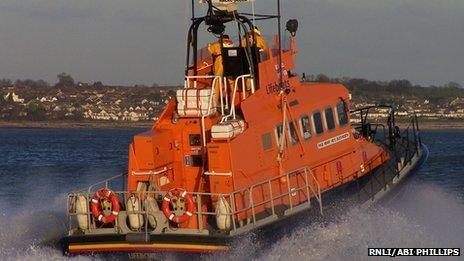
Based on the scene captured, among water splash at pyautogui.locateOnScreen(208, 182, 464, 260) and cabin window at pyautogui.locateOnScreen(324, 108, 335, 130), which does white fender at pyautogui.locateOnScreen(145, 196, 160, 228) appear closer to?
water splash at pyautogui.locateOnScreen(208, 182, 464, 260)

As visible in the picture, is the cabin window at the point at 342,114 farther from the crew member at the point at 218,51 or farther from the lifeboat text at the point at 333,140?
the crew member at the point at 218,51

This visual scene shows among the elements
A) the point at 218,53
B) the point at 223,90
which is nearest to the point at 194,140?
the point at 223,90

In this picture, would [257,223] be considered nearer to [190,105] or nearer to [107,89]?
[190,105]

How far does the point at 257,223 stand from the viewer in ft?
44.2

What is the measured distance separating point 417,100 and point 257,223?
71670mm

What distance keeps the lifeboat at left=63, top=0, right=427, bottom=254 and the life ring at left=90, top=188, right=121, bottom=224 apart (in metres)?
0.02

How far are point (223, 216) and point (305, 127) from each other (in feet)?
10.1

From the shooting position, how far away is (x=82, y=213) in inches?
544

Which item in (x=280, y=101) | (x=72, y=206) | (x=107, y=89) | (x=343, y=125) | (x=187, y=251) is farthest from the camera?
(x=107, y=89)

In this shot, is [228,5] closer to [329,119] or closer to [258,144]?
[258,144]

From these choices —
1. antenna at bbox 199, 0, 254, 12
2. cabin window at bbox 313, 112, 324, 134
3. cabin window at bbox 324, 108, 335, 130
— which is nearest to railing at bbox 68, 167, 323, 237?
cabin window at bbox 313, 112, 324, 134

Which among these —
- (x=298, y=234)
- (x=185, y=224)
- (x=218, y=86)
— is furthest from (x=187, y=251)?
(x=218, y=86)

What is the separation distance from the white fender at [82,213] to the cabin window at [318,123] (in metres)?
4.41

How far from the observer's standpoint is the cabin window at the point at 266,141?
572 inches
